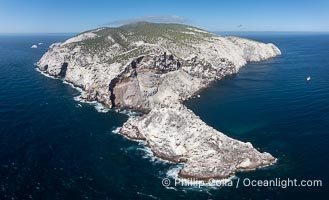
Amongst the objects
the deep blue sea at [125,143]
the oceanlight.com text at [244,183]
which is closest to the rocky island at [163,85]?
the oceanlight.com text at [244,183]

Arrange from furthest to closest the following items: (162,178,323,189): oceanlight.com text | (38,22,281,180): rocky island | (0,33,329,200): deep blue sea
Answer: (38,22,281,180): rocky island
(162,178,323,189): oceanlight.com text
(0,33,329,200): deep blue sea

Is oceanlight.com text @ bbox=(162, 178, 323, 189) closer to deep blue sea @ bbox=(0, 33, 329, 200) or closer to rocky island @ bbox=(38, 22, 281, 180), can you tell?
deep blue sea @ bbox=(0, 33, 329, 200)

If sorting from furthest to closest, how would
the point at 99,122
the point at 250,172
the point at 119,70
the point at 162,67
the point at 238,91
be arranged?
the point at 238,91, the point at 162,67, the point at 119,70, the point at 99,122, the point at 250,172

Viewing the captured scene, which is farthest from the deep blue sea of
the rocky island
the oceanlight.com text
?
the rocky island

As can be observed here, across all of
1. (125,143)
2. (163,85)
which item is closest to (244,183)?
(125,143)

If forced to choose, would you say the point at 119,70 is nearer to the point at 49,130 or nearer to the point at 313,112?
the point at 49,130

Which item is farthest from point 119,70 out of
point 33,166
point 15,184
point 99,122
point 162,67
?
point 15,184
